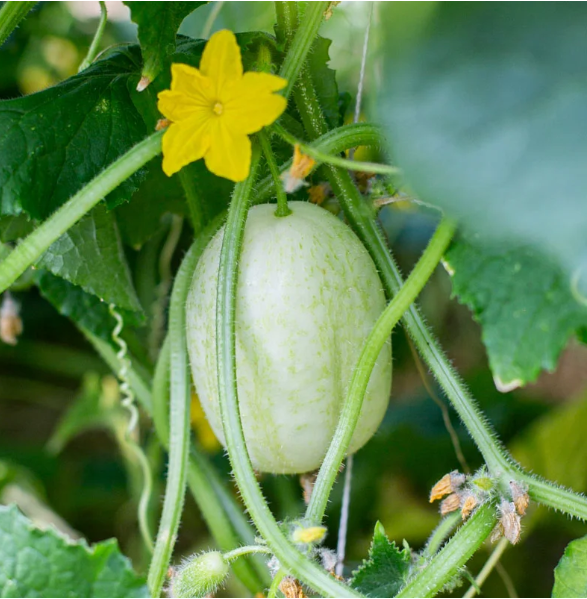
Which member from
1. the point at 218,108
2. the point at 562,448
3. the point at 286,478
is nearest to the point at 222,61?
the point at 218,108

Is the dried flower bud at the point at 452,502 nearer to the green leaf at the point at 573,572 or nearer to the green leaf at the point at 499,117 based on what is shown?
the green leaf at the point at 573,572

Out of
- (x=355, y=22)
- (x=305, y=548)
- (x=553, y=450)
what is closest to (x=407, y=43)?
(x=305, y=548)

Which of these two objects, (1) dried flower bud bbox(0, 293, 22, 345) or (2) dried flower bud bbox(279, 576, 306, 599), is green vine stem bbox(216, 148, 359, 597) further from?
(1) dried flower bud bbox(0, 293, 22, 345)

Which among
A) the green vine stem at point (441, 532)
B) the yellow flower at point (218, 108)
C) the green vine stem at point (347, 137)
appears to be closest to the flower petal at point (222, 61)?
the yellow flower at point (218, 108)

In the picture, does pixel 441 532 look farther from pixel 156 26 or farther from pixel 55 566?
pixel 156 26

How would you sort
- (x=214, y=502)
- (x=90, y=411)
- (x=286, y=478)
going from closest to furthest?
(x=214, y=502) < (x=286, y=478) < (x=90, y=411)
